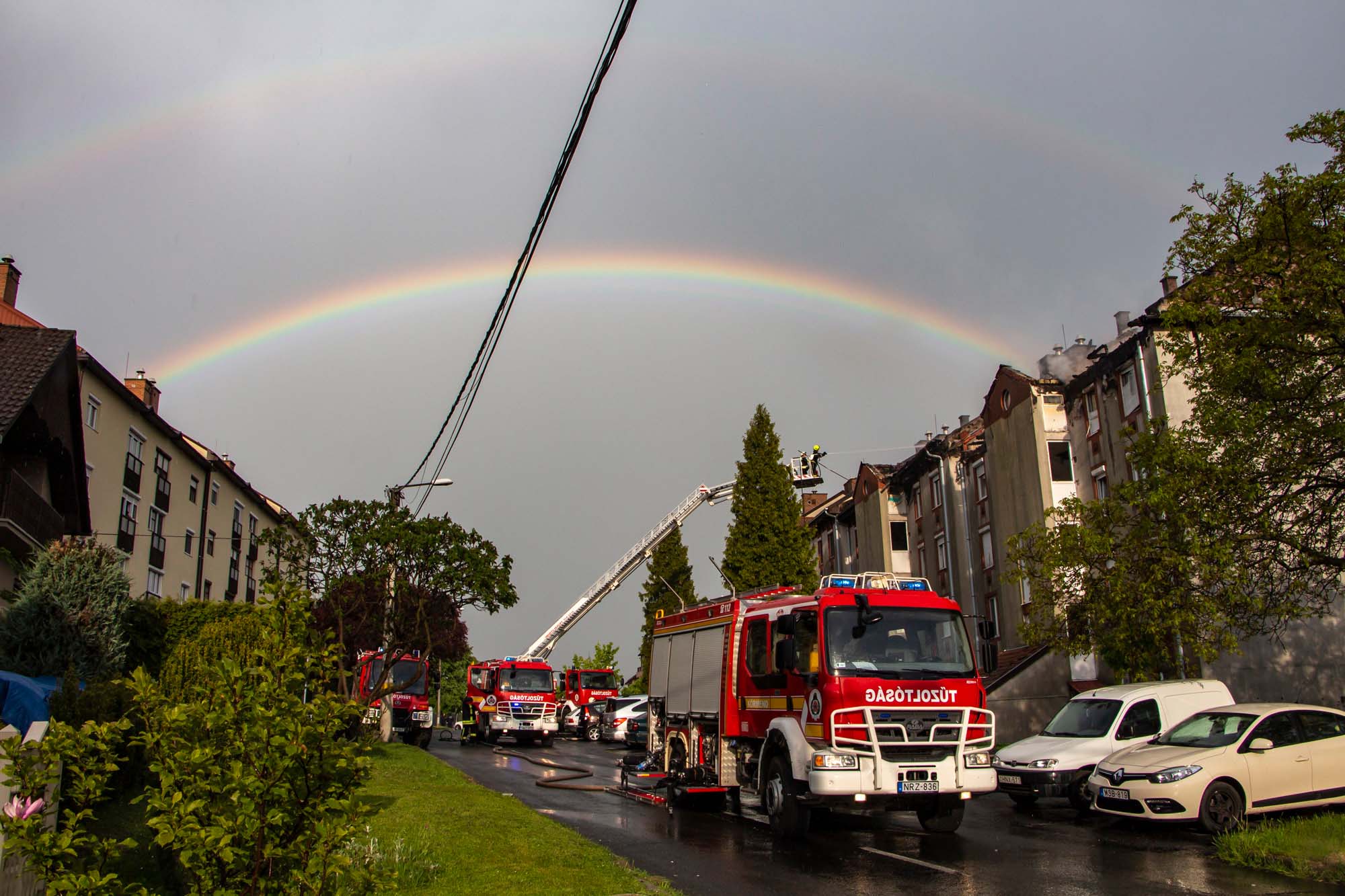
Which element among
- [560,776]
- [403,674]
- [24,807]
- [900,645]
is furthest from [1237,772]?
[403,674]

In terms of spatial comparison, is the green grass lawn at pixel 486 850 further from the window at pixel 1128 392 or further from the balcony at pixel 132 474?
the balcony at pixel 132 474

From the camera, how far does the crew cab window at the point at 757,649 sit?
14.2 metres

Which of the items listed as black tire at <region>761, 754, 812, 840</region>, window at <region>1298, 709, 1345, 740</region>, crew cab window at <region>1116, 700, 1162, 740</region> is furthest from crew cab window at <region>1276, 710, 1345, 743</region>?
black tire at <region>761, 754, 812, 840</region>

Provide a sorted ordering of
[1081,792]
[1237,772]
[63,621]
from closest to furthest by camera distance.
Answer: [1237,772] → [1081,792] → [63,621]

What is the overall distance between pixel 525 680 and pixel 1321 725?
28.3 meters

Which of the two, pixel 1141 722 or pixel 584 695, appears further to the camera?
pixel 584 695

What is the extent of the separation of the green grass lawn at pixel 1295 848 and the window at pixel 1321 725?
1668 millimetres

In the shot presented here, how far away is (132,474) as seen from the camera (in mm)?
41938

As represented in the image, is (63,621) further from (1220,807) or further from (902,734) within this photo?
(1220,807)

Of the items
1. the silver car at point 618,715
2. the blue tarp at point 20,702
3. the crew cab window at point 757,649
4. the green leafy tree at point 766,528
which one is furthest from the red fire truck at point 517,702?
the blue tarp at point 20,702

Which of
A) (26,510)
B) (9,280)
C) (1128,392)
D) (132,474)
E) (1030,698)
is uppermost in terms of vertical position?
(9,280)

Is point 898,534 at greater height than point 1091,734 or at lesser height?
greater

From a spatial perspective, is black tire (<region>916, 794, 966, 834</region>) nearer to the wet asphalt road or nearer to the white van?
the wet asphalt road

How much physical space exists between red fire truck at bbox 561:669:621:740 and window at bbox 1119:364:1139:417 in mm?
24683
